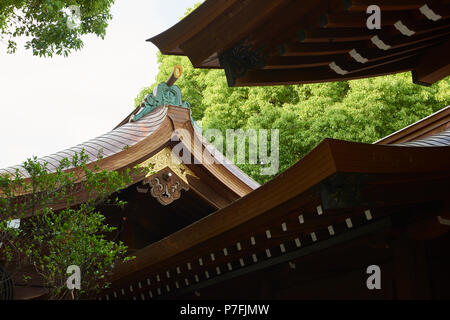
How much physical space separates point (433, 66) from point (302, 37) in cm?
158

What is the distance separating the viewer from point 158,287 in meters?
5.96

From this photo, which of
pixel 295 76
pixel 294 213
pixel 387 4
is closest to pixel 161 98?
pixel 295 76

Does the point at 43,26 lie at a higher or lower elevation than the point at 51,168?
higher

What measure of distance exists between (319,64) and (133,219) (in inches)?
168

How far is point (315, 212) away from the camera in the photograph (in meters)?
3.77

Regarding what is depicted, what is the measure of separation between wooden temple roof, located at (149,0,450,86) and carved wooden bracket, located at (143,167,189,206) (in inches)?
119

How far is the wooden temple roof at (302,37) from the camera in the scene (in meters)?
3.20

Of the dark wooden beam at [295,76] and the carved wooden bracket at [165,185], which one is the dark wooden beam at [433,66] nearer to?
the dark wooden beam at [295,76]

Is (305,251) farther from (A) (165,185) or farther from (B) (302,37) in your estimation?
(A) (165,185)

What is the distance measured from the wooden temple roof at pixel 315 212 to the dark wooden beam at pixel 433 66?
0.70 m

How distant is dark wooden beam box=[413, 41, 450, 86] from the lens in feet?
13.7

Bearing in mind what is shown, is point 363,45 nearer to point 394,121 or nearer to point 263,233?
point 263,233

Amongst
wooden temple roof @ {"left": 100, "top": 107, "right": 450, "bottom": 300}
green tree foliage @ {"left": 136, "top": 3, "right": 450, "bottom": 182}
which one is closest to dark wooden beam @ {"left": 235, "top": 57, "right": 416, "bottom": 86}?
wooden temple roof @ {"left": 100, "top": 107, "right": 450, "bottom": 300}
